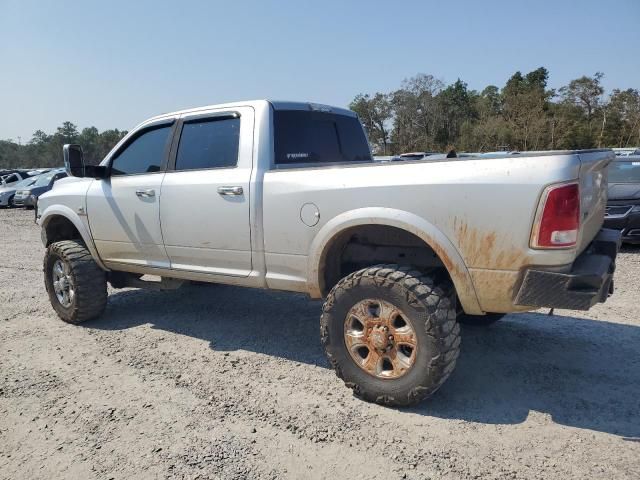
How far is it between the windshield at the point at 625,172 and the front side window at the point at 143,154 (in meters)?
7.85

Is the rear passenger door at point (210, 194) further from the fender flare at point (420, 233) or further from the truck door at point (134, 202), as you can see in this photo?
the fender flare at point (420, 233)

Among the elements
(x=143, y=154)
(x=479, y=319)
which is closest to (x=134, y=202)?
(x=143, y=154)

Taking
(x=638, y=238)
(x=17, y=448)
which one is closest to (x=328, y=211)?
(x=17, y=448)

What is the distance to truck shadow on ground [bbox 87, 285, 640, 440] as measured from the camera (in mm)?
3027

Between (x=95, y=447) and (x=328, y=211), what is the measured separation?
78.0 inches

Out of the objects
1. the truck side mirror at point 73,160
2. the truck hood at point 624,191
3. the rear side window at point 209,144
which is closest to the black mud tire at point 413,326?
the rear side window at point 209,144

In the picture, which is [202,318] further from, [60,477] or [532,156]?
[532,156]

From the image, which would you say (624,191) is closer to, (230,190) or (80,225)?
(230,190)

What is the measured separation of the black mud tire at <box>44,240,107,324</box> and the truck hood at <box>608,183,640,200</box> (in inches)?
319

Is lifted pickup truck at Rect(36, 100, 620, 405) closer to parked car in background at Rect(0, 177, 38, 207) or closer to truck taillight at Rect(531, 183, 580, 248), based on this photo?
truck taillight at Rect(531, 183, 580, 248)

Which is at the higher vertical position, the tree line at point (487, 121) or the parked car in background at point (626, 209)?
the tree line at point (487, 121)

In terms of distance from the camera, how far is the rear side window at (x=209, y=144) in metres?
3.86

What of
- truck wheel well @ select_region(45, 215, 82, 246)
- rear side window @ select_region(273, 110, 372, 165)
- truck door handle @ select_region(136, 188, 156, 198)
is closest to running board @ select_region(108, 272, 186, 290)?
truck wheel well @ select_region(45, 215, 82, 246)

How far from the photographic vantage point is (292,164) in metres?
3.89
